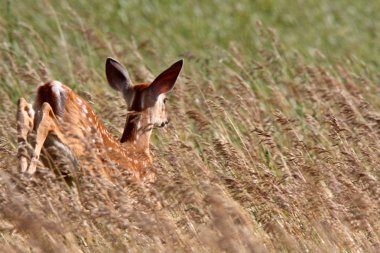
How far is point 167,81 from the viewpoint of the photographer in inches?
331

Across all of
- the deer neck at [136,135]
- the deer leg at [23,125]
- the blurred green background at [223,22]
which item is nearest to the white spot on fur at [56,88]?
the deer leg at [23,125]

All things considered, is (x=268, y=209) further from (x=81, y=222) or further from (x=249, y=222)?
(x=81, y=222)

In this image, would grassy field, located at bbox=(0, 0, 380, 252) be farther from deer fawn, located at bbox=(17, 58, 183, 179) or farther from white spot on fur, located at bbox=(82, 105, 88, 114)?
white spot on fur, located at bbox=(82, 105, 88, 114)

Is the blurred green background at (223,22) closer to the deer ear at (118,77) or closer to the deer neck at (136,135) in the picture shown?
the deer ear at (118,77)

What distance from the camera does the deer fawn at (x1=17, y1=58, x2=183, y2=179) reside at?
6.82m

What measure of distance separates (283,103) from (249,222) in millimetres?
2966

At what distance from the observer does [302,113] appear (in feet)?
31.4

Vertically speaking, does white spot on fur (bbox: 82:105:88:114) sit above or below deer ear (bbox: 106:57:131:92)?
above

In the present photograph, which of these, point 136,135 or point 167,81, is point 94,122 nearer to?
point 136,135

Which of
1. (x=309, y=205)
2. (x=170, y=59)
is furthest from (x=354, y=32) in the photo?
(x=309, y=205)

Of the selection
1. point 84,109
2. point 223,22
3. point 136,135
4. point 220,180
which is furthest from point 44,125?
point 223,22

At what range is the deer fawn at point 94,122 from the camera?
6820 millimetres

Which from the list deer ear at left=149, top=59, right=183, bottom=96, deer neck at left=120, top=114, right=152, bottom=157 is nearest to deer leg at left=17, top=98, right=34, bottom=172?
deer neck at left=120, top=114, right=152, bottom=157

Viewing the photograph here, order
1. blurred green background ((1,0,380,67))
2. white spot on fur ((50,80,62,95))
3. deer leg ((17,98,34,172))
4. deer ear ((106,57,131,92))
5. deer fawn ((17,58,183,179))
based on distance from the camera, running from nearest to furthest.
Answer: deer leg ((17,98,34,172)) < deer fawn ((17,58,183,179)) < white spot on fur ((50,80,62,95)) < deer ear ((106,57,131,92)) < blurred green background ((1,0,380,67))
